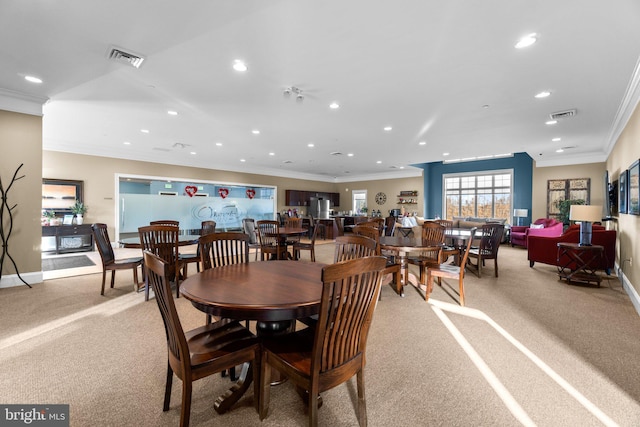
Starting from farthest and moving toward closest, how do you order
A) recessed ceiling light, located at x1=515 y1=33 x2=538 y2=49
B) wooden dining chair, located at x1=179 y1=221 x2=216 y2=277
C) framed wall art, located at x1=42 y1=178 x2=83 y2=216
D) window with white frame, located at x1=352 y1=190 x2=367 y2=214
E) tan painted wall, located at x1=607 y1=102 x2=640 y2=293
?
window with white frame, located at x1=352 y1=190 x2=367 y2=214 < framed wall art, located at x1=42 y1=178 x2=83 y2=216 < wooden dining chair, located at x1=179 y1=221 x2=216 y2=277 < tan painted wall, located at x1=607 y1=102 x2=640 y2=293 < recessed ceiling light, located at x1=515 y1=33 x2=538 y2=49

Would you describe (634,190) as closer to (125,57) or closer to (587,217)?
(587,217)

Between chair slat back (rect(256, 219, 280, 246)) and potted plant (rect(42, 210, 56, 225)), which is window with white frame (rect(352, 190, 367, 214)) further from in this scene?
potted plant (rect(42, 210, 56, 225))

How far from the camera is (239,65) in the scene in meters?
3.05

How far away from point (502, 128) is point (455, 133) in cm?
83

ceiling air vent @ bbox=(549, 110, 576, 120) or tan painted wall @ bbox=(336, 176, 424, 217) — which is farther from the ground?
ceiling air vent @ bbox=(549, 110, 576, 120)

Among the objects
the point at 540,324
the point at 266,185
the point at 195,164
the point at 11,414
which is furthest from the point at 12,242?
the point at 266,185

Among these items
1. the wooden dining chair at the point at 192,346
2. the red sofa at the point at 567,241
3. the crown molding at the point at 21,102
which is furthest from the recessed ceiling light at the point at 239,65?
the red sofa at the point at 567,241

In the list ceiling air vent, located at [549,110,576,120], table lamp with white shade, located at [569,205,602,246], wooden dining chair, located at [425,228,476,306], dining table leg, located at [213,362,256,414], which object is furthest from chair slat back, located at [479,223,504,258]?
dining table leg, located at [213,362,256,414]

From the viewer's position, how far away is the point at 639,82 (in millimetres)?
3268

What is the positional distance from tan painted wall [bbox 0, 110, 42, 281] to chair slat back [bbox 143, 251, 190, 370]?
14.2 ft

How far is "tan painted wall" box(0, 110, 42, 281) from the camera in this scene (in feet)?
12.7

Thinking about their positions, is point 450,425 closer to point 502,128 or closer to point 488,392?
point 488,392

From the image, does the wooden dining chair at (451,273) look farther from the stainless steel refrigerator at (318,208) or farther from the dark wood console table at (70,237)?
the stainless steel refrigerator at (318,208)

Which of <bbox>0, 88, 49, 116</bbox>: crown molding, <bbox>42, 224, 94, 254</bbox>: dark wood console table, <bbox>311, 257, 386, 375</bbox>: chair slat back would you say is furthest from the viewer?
<bbox>42, 224, 94, 254</bbox>: dark wood console table
